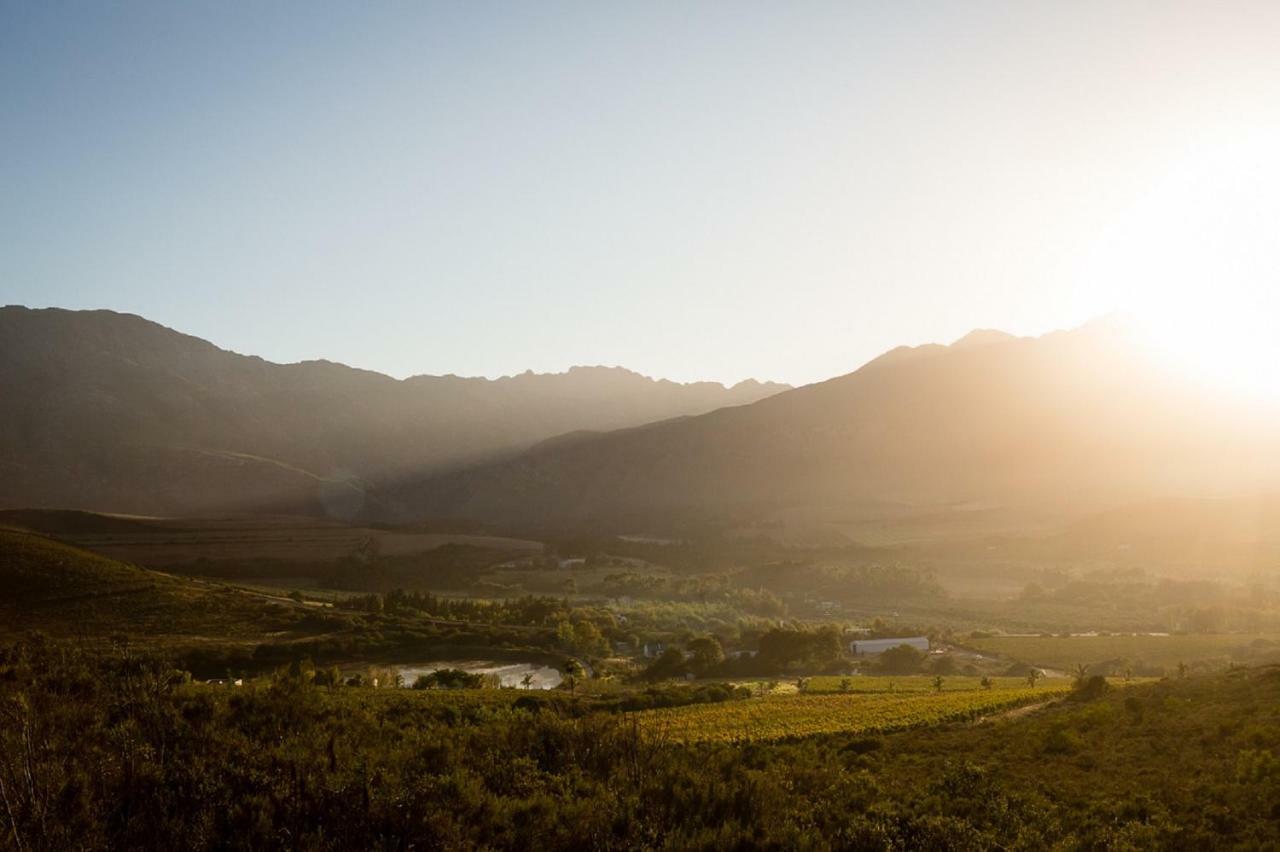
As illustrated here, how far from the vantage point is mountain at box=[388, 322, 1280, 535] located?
164750mm

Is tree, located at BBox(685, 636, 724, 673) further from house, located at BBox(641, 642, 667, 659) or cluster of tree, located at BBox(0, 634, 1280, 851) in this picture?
cluster of tree, located at BBox(0, 634, 1280, 851)

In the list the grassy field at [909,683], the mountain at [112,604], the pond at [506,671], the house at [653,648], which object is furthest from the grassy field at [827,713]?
the mountain at [112,604]

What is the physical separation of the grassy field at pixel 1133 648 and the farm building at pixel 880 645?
5423 millimetres

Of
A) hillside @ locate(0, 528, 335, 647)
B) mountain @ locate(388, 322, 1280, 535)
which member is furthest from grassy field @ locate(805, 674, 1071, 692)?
mountain @ locate(388, 322, 1280, 535)

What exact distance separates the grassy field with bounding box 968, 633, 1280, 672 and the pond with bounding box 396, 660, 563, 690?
38.9 metres

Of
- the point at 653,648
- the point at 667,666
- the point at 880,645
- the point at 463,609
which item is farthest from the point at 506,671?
the point at 880,645

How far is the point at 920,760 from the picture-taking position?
26.4m

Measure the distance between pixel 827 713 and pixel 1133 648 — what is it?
44.9 m

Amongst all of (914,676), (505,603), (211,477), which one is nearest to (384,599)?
(505,603)

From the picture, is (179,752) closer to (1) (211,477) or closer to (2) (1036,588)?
(2) (1036,588)

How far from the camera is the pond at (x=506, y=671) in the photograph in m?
49.8

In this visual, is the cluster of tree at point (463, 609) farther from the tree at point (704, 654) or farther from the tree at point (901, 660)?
the tree at point (901, 660)

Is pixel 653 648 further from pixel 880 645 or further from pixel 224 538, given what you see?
pixel 224 538

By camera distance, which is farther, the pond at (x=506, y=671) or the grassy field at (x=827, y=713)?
the pond at (x=506, y=671)
